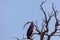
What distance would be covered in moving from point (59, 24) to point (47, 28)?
129 cm

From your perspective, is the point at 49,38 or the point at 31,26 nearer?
the point at 31,26

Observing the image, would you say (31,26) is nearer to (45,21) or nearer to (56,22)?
(45,21)

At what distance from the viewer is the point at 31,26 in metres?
8.94

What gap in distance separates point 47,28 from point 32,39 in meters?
2.62

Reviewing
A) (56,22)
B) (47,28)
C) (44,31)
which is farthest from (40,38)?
(56,22)

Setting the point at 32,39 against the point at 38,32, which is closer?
the point at 32,39

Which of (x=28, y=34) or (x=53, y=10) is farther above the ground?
(x=53, y=10)

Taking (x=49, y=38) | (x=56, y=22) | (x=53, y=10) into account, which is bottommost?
(x=49, y=38)

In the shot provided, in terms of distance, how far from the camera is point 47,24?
10.4 meters

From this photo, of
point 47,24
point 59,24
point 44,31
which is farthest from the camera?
point 59,24

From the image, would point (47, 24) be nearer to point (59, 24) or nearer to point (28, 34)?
point (59, 24)

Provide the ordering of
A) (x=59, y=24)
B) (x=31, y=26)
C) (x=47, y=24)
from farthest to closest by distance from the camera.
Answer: (x=59, y=24) → (x=47, y=24) → (x=31, y=26)

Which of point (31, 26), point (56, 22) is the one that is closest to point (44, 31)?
point (31, 26)

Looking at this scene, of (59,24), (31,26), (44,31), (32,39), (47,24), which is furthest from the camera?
(59,24)
